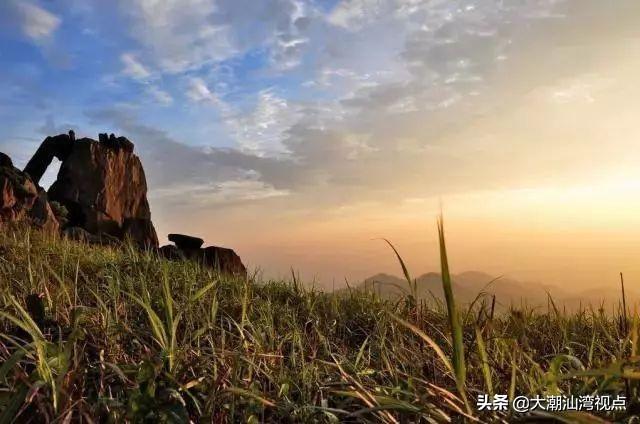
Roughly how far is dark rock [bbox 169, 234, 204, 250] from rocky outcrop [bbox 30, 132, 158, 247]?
848 millimetres

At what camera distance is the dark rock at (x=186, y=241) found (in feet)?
65.4

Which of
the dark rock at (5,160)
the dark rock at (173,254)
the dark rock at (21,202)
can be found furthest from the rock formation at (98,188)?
the dark rock at (173,254)

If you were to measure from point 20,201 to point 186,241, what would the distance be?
6.54m

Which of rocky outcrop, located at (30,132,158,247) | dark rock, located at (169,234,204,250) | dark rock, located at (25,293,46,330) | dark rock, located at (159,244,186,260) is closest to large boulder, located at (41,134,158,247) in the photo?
rocky outcrop, located at (30,132,158,247)

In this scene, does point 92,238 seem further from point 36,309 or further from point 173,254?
point 36,309

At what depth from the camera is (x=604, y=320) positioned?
495 centimetres

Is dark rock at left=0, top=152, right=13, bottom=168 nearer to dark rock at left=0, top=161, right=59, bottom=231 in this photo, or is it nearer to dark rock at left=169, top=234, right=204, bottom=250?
dark rock at left=0, top=161, right=59, bottom=231

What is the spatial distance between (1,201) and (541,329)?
42.1 ft

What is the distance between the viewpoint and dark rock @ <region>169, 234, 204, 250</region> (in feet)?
65.4

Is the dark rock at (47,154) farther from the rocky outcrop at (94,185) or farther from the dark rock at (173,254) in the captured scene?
the dark rock at (173,254)

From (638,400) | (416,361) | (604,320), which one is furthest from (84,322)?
(604,320)

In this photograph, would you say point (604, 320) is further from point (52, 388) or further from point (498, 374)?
point (52, 388)

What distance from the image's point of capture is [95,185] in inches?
842

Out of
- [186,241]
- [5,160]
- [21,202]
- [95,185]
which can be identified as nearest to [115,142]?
[95,185]
